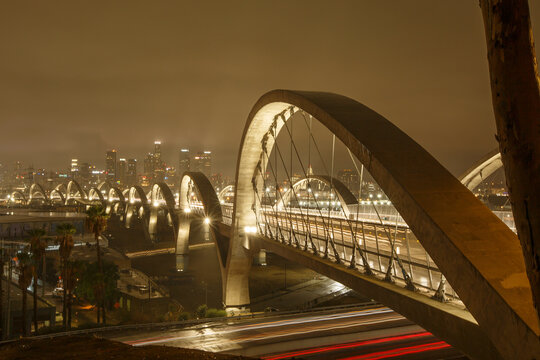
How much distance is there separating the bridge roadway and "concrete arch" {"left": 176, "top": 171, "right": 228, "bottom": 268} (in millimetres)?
14896

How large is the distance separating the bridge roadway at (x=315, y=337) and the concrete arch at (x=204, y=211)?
14.9m

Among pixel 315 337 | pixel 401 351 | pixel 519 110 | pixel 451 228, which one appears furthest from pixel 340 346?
pixel 519 110

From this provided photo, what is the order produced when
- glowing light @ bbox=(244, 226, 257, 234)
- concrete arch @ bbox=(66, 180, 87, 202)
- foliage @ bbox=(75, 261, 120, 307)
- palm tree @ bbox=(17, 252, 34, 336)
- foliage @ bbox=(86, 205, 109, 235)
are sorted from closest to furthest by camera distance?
palm tree @ bbox=(17, 252, 34, 336)
foliage @ bbox=(75, 261, 120, 307)
foliage @ bbox=(86, 205, 109, 235)
glowing light @ bbox=(244, 226, 257, 234)
concrete arch @ bbox=(66, 180, 87, 202)

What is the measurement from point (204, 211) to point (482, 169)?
92.4 ft

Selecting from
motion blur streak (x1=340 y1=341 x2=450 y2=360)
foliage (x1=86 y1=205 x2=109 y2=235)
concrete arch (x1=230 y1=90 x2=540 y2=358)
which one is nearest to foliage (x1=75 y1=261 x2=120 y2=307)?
foliage (x1=86 y1=205 x2=109 y2=235)

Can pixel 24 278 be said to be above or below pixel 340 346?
above

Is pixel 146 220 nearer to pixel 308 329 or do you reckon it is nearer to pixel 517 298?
pixel 308 329

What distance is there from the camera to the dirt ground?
1383 cm

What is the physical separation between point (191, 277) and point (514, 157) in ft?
161

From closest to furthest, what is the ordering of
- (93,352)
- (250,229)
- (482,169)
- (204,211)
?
(93,352) → (250,229) → (482,169) → (204,211)

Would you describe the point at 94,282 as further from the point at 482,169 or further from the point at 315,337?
the point at 482,169

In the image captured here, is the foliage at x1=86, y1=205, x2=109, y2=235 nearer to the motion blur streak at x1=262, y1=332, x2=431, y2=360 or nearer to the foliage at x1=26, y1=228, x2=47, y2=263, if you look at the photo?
the foliage at x1=26, y1=228, x2=47, y2=263

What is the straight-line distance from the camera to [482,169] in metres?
37.4

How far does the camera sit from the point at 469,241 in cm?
834
